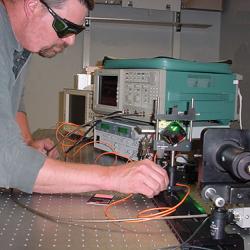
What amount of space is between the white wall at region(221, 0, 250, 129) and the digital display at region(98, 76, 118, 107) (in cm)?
140

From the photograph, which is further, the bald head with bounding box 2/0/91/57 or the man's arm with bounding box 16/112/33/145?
the man's arm with bounding box 16/112/33/145

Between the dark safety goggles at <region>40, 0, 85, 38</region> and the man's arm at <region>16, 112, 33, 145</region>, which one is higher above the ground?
the dark safety goggles at <region>40, 0, 85, 38</region>

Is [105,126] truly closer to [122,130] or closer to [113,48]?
[122,130]

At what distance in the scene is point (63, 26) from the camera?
1.12 metres

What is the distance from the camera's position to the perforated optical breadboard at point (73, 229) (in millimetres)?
805

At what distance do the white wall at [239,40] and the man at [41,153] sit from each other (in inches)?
82.3

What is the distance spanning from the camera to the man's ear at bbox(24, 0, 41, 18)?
3.58 feet

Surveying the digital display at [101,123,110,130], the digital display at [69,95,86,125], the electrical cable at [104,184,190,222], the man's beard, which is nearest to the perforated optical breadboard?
the electrical cable at [104,184,190,222]

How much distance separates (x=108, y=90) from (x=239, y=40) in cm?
177

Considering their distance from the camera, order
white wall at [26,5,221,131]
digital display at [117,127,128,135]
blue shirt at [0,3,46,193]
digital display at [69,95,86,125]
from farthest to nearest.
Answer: white wall at [26,5,221,131], digital display at [69,95,86,125], digital display at [117,127,128,135], blue shirt at [0,3,46,193]

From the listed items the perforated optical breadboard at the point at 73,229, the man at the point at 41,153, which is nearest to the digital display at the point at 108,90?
the man at the point at 41,153

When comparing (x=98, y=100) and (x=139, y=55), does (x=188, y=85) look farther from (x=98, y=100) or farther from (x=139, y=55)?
(x=139, y=55)

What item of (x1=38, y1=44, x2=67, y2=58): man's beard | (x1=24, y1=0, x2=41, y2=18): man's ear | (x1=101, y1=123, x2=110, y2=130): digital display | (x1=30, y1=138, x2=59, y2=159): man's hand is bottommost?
(x1=30, y1=138, x2=59, y2=159): man's hand

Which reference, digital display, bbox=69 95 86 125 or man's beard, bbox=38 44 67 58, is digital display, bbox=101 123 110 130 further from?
man's beard, bbox=38 44 67 58
